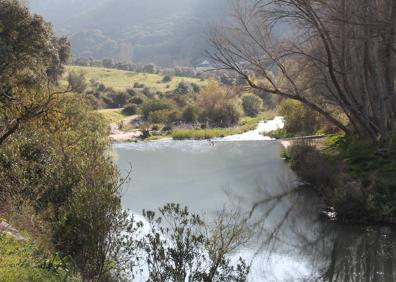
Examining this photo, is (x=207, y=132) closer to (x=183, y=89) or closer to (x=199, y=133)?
(x=199, y=133)

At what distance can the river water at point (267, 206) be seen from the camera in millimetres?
17875

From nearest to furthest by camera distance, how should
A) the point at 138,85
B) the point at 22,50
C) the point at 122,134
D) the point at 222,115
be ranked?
the point at 22,50
the point at 122,134
the point at 222,115
the point at 138,85

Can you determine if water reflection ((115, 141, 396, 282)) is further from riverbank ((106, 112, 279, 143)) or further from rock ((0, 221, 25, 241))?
riverbank ((106, 112, 279, 143))

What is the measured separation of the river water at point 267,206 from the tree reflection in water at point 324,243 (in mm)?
30

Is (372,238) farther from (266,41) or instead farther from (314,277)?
(266,41)

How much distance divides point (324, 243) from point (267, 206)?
23.9ft

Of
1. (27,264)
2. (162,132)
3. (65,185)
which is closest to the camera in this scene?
(27,264)

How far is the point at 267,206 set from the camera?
27.4m

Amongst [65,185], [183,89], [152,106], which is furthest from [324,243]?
[183,89]

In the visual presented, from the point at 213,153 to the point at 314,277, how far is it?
106 feet

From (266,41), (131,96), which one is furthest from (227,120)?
(266,41)

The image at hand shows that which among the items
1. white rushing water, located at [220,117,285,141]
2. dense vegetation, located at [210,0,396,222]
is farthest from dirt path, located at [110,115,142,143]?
dense vegetation, located at [210,0,396,222]

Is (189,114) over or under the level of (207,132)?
over

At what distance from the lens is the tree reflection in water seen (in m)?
17.2
